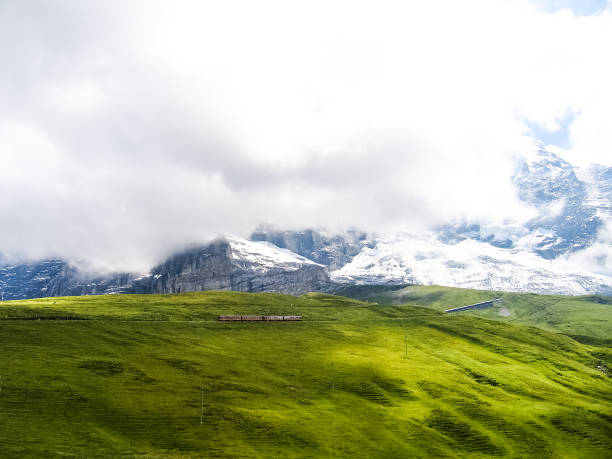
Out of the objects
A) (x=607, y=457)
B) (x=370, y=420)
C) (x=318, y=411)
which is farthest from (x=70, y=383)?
(x=607, y=457)

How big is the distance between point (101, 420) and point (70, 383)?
924 inches

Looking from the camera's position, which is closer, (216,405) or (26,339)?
(216,405)

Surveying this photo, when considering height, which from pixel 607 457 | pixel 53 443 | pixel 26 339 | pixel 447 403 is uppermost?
pixel 26 339

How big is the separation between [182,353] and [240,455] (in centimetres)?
7270

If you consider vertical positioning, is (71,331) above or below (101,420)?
above

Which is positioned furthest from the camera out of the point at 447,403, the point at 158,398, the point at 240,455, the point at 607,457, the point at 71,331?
the point at 71,331

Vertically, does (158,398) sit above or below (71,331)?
below

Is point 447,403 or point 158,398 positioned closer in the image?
point 158,398

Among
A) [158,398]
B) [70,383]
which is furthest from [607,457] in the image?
[70,383]

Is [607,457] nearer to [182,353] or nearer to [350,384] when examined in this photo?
[350,384]

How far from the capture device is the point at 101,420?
4961 inches

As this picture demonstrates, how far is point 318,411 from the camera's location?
507 ft

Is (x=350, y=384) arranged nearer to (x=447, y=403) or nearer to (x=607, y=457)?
(x=447, y=403)

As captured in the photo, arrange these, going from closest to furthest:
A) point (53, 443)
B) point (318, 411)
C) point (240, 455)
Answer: point (53, 443) < point (240, 455) < point (318, 411)
